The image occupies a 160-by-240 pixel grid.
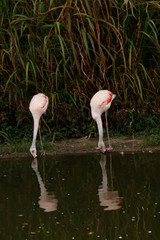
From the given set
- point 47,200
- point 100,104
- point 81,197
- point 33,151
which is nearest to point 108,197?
point 81,197

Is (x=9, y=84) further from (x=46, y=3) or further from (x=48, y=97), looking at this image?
(x=46, y=3)

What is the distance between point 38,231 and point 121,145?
12.9 ft

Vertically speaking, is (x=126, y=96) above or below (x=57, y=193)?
above

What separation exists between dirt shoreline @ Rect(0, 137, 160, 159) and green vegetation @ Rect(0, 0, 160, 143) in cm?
30

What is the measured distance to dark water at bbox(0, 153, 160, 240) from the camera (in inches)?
171

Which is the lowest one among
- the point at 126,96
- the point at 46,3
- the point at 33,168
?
the point at 33,168

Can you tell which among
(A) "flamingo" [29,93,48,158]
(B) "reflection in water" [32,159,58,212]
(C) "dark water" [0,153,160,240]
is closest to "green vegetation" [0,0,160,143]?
(A) "flamingo" [29,93,48,158]

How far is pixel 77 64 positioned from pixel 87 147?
4.44 feet

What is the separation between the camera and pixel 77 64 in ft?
26.8

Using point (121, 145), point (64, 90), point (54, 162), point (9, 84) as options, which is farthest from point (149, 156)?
point (9, 84)

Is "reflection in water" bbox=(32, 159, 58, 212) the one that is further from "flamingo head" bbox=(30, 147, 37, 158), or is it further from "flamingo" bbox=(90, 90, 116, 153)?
"flamingo" bbox=(90, 90, 116, 153)

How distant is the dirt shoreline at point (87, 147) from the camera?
788cm

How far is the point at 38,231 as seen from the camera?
4.36 meters

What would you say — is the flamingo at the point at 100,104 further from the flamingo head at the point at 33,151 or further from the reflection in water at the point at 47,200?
the reflection in water at the point at 47,200
